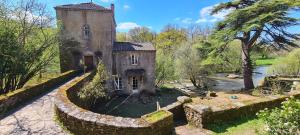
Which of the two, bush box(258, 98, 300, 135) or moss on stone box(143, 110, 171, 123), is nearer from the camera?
bush box(258, 98, 300, 135)

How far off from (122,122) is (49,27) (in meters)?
15.7

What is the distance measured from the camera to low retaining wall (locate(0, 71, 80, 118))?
9434 millimetres

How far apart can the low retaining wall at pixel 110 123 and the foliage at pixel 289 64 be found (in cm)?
3338

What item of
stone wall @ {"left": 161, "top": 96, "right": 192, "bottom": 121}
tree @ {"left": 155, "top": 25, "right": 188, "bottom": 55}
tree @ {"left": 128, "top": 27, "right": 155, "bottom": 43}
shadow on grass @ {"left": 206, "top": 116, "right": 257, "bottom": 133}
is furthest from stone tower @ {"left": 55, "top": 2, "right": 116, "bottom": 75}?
tree @ {"left": 128, "top": 27, "right": 155, "bottom": 43}

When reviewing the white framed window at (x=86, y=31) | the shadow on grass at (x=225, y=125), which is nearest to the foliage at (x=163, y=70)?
the white framed window at (x=86, y=31)

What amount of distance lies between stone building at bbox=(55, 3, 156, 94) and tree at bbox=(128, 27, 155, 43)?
30.4m

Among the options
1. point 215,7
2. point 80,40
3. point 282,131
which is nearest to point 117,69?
point 80,40

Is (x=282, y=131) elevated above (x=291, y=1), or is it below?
below

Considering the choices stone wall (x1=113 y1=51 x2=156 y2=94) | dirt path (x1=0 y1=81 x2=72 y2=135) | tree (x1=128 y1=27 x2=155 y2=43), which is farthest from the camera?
tree (x1=128 y1=27 x2=155 y2=43)

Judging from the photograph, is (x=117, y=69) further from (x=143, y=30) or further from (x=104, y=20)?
(x=143, y=30)

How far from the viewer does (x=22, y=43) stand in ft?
52.2

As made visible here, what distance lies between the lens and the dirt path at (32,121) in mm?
7262

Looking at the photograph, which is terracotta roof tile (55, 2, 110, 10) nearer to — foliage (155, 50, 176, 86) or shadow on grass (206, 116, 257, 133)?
foliage (155, 50, 176, 86)

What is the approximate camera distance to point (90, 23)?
2244 cm
